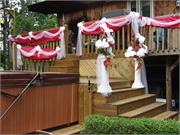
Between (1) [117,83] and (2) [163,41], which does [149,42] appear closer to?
(2) [163,41]

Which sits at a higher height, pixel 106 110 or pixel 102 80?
pixel 102 80

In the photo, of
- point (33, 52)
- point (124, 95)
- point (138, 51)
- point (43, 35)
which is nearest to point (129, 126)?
point (124, 95)

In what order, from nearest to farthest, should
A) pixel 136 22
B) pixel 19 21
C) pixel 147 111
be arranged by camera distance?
1. pixel 147 111
2. pixel 136 22
3. pixel 19 21

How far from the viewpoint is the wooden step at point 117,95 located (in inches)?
284

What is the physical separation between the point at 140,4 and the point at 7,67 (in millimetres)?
7355

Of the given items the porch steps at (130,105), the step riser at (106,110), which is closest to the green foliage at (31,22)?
the porch steps at (130,105)

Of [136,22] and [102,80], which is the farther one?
[136,22]

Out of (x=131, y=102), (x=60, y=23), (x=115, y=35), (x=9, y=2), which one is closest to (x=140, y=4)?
(x=115, y=35)

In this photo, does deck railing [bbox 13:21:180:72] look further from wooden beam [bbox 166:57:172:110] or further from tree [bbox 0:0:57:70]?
tree [bbox 0:0:57:70]

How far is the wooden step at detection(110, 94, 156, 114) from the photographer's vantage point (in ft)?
23.4

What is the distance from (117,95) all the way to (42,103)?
1915 mm

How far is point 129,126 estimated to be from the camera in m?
5.89

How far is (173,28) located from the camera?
8.98 metres

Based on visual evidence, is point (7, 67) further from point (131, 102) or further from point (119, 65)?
point (131, 102)
